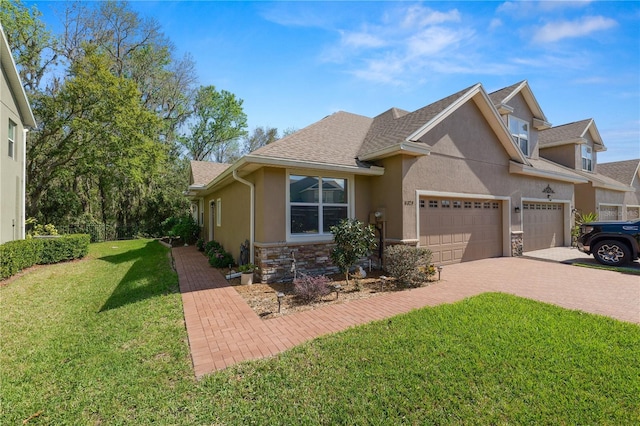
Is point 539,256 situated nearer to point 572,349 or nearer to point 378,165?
Result: point 378,165

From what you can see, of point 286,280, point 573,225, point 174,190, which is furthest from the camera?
point 174,190

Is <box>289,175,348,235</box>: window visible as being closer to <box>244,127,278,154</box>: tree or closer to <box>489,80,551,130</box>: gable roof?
<box>489,80,551,130</box>: gable roof

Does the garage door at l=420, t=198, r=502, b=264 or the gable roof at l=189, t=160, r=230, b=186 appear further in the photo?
the gable roof at l=189, t=160, r=230, b=186

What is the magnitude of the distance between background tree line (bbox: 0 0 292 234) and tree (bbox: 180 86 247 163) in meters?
1.85

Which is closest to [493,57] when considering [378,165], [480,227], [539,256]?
[378,165]

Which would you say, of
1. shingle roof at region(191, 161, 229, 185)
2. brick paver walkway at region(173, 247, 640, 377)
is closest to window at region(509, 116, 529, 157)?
brick paver walkway at region(173, 247, 640, 377)

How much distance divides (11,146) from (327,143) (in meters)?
13.4

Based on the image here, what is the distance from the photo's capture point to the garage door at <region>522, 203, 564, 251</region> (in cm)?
1278

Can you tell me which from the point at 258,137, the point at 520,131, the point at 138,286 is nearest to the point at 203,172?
the point at 138,286

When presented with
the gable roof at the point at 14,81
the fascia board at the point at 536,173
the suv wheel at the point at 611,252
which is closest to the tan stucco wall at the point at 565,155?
the fascia board at the point at 536,173

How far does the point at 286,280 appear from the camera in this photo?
7918 mm

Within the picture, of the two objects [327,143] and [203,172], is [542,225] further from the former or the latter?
[203,172]

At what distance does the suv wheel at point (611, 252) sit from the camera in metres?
9.31

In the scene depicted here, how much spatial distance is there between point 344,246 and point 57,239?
12568mm
